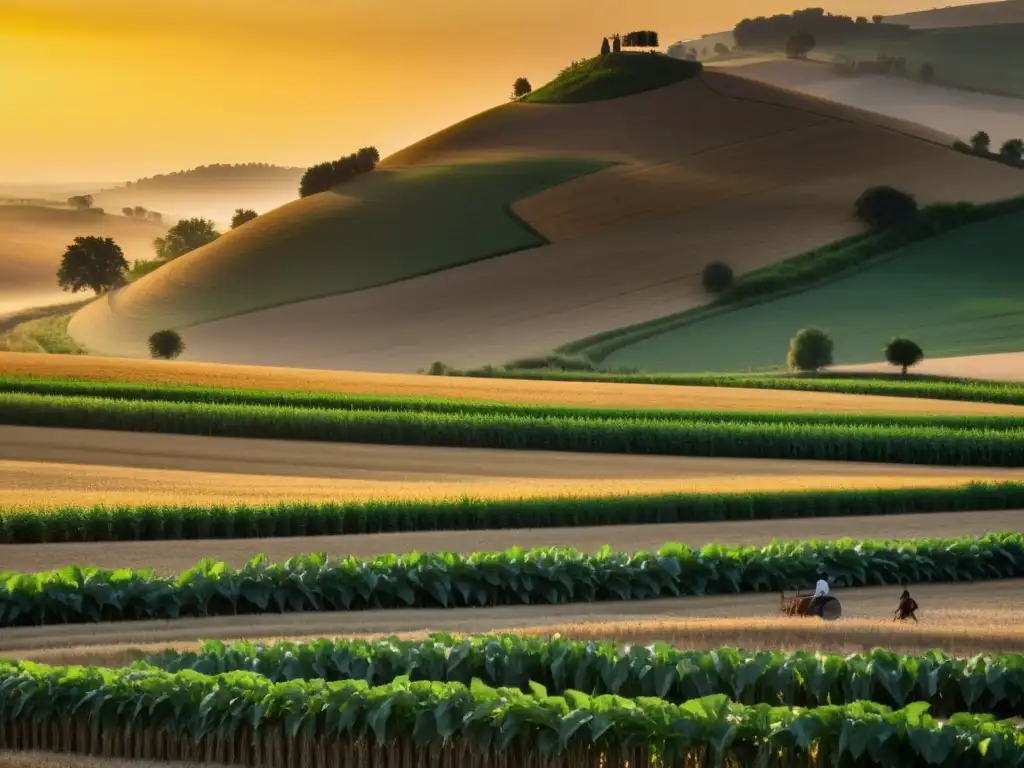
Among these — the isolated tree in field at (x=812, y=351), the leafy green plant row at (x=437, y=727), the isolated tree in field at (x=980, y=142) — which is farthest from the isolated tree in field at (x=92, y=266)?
the leafy green plant row at (x=437, y=727)

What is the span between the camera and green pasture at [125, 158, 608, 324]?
349 ft

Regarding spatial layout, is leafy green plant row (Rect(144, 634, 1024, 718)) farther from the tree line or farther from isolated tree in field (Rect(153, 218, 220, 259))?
isolated tree in field (Rect(153, 218, 220, 259))

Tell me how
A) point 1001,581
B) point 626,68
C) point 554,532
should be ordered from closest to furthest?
point 1001,581, point 554,532, point 626,68

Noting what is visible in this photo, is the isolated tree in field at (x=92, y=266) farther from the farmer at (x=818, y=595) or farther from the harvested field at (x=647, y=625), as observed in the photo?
the farmer at (x=818, y=595)

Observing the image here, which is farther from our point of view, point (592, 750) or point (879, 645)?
point (879, 645)

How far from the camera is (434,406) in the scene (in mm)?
53219

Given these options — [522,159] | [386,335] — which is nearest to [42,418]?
[386,335]

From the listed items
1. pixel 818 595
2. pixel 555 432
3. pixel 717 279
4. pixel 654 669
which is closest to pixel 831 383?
pixel 555 432

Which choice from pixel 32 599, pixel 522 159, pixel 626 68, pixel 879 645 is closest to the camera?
pixel 879 645

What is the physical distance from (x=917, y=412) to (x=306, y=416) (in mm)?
19176

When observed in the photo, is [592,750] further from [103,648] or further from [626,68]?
[626,68]

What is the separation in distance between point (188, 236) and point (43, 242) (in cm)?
1207

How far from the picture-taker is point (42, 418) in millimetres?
49406

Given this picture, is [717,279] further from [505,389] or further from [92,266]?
[92,266]
